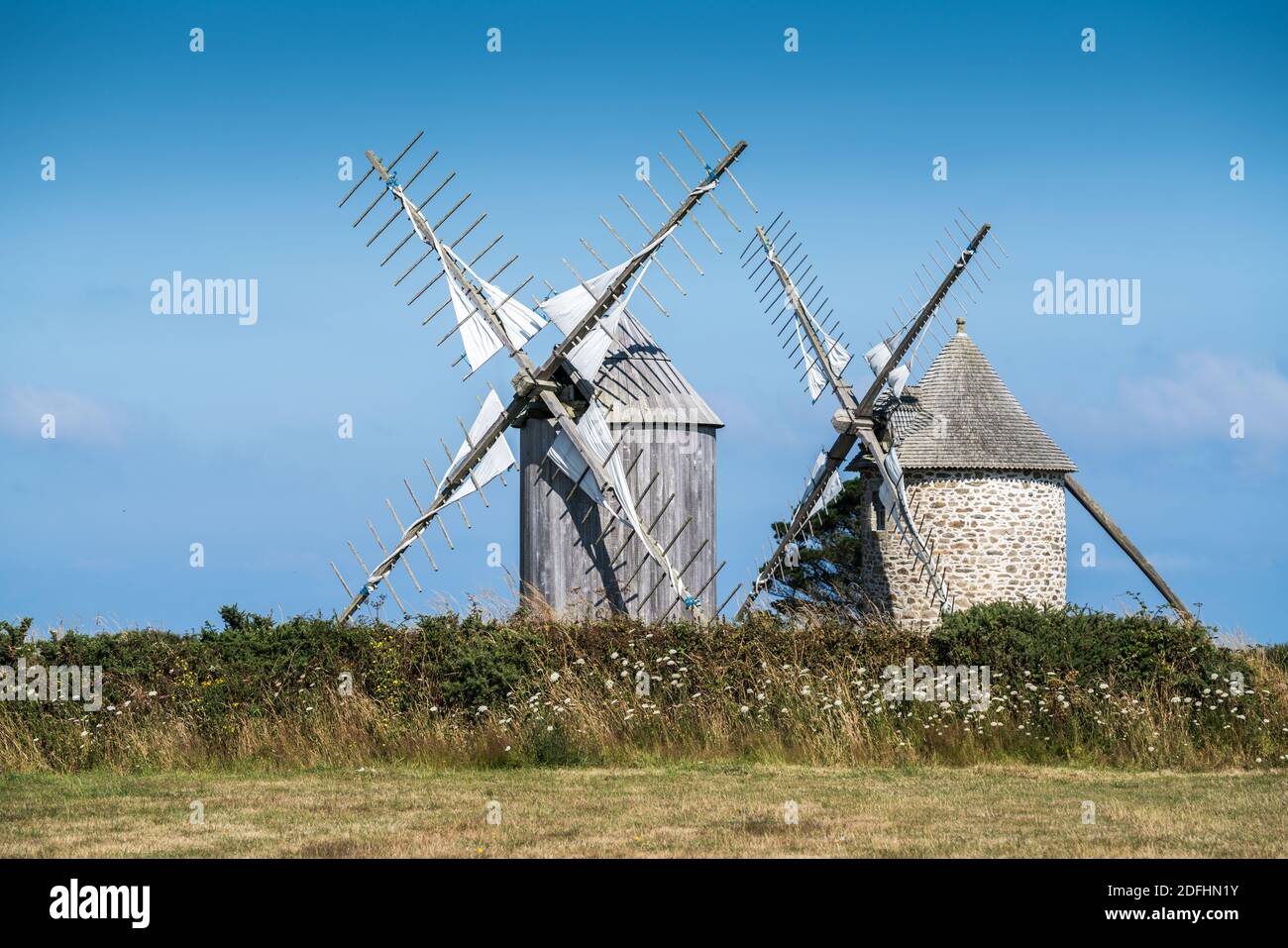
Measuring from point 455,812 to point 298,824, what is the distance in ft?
3.97

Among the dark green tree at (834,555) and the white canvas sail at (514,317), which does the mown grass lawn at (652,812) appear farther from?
the dark green tree at (834,555)

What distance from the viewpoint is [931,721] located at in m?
14.0

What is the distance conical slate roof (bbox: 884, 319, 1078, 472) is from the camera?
2561 cm

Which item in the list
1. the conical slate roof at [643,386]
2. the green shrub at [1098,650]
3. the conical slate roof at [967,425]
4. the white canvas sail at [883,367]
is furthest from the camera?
the conical slate roof at [967,425]

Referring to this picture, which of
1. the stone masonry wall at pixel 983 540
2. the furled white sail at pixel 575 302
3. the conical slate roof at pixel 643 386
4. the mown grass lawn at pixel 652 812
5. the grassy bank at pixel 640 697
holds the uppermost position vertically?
the furled white sail at pixel 575 302

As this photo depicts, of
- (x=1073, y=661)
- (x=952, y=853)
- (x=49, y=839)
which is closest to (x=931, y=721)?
(x=1073, y=661)

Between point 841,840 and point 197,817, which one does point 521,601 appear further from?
point 841,840

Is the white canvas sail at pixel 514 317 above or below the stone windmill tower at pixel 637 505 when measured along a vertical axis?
above

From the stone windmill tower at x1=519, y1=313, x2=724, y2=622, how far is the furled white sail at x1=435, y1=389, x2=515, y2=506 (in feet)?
1.65

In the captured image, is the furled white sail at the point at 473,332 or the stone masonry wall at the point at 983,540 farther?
the stone masonry wall at the point at 983,540

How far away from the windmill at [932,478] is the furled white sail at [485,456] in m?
5.69

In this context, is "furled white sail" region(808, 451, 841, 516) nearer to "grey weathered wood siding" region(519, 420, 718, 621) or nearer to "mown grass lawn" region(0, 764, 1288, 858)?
"grey weathered wood siding" region(519, 420, 718, 621)

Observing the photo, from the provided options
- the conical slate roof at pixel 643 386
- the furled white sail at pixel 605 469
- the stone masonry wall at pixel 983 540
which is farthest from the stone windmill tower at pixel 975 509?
the furled white sail at pixel 605 469

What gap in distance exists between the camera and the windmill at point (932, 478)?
78.8 feet
